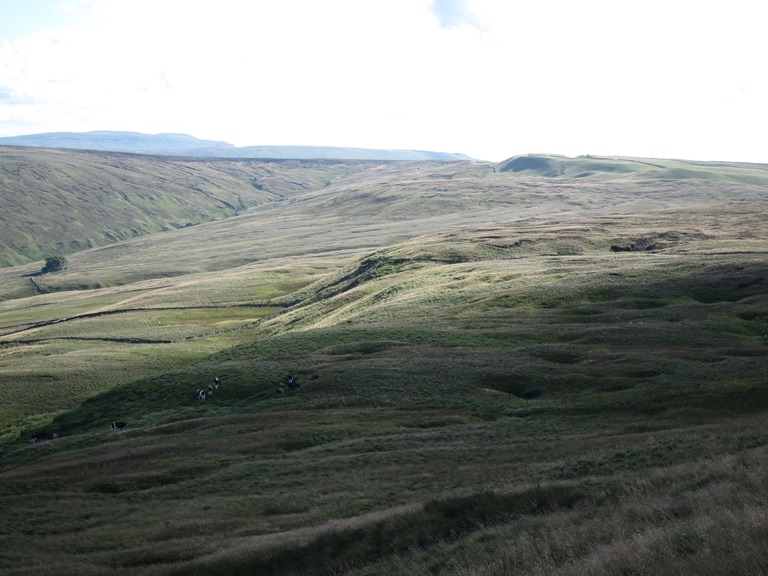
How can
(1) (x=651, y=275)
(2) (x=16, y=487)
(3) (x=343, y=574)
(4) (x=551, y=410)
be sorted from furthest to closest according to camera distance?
1. (1) (x=651, y=275)
2. (4) (x=551, y=410)
3. (2) (x=16, y=487)
4. (3) (x=343, y=574)

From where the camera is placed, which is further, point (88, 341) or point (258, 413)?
point (88, 341)

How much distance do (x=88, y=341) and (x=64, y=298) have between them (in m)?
73.1

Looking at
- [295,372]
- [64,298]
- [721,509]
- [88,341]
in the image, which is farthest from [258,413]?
[64,298]

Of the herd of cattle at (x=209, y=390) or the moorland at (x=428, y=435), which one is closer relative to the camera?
the moorland at (x=428, y=435)

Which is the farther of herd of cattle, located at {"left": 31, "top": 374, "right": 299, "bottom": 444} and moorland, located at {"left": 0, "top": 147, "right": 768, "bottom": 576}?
herd of cattle, located at {"left": 31, "top": 374, "right": 299, "bottom": 444}

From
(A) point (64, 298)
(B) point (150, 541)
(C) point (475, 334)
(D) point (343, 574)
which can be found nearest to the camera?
(D) point (343, 574)

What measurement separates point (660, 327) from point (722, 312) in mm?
10057

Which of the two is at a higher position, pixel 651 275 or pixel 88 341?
pixel 651 275

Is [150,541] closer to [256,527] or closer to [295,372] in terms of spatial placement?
[256,527]

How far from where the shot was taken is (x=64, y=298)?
17875cm

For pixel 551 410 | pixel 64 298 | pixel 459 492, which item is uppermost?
pixel 459 492

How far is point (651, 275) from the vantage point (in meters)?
93.1

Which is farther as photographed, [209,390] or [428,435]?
[209,390]

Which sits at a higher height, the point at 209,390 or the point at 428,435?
the point at 428,435
